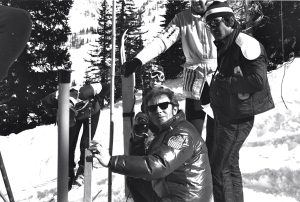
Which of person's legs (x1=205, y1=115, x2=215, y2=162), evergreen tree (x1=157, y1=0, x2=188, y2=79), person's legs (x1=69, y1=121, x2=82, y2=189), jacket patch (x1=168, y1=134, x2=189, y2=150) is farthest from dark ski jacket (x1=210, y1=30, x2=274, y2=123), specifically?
evergreen tree (x1=157, y1=0, x2=188, y2=79)

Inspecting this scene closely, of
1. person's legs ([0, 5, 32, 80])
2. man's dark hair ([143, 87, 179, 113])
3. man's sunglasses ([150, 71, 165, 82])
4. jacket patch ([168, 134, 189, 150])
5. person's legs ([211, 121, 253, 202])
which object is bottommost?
person's legs ([211, 121, 253, 202])

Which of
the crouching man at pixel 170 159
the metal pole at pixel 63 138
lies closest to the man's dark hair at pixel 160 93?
the crouching man at pixel 170 159

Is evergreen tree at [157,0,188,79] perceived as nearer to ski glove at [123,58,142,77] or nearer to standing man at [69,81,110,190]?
standing man at [69,81,110,190]

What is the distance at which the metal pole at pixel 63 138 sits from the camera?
1.68 meters

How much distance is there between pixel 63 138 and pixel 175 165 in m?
0.75

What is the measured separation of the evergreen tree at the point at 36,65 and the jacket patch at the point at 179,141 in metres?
19.9

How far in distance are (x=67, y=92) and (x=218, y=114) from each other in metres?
1.38

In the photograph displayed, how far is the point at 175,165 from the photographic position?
7.31ft

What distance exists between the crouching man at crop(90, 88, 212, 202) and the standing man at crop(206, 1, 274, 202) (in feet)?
1.26

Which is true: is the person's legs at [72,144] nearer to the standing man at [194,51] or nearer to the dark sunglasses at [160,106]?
the standing man at [194,51]

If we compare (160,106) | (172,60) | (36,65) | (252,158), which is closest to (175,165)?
(160,106)

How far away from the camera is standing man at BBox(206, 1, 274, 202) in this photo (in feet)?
8.73

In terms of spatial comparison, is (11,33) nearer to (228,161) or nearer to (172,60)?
(228,161)

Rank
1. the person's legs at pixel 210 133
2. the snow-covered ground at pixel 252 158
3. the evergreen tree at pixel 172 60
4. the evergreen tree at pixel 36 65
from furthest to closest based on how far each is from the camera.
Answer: the evergreen tree at pixel 172 60 < the evergreen tree at pixel 36 65 < the snow-covered ground at pixel 252 158 < the person's legs at pixel 210 133
